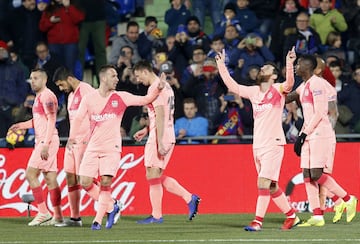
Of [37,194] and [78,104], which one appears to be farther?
[37,194]

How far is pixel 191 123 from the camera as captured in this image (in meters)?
23.0

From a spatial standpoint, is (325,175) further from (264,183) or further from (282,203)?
(264,183)

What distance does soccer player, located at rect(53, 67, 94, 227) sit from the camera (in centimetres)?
1883

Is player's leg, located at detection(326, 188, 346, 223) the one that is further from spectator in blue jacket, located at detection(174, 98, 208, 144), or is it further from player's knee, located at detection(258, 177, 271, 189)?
spectator in blue jacket, located at detection(174, 98, 208, 144)

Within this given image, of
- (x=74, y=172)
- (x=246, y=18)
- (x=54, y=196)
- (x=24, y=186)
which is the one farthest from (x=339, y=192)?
(x=246, y=18)

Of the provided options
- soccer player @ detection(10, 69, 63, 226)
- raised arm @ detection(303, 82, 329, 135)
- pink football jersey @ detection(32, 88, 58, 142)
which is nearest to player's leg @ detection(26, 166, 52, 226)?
soccer player @ detection(10, 69, 63, 226)

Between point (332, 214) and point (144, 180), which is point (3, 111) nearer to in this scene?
point (144, 180)

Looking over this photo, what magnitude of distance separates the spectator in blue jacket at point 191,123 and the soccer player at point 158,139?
3276 mm

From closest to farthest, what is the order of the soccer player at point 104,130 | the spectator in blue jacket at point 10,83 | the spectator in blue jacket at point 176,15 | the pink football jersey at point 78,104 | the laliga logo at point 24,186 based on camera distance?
the soccer player at point 104,130, the pink football jersey at point 78,104, the laliga logo at point 24,186, the spectator in blue jacket at point 10,83, the spectator in blue jacket at point 176,15

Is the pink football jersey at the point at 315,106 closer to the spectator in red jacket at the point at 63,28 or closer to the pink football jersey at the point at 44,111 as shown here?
the pink football jersey at the point at 44,111

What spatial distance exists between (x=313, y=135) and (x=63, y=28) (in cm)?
885

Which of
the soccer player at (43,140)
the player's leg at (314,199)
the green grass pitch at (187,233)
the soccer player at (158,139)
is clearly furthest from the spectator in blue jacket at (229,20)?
the player's leg at (314,199)

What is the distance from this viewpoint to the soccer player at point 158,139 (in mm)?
19031

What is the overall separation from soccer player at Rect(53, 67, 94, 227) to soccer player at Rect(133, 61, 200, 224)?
79 cm
